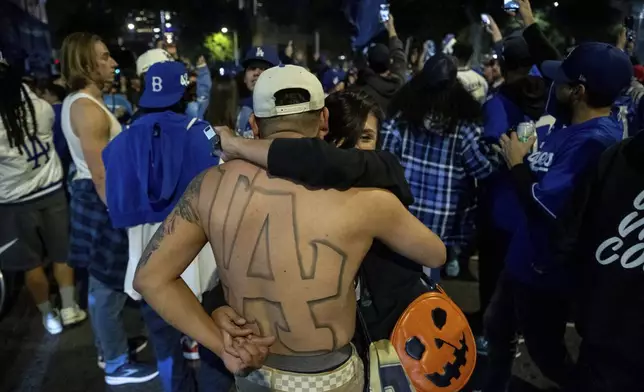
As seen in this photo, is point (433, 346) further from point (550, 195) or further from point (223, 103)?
point (223, 103)

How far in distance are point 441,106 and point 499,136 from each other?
0.46m

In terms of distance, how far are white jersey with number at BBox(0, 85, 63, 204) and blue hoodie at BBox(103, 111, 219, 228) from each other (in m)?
1.46

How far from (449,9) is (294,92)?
2376 cm

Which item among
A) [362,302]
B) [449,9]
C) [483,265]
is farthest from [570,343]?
[449,9]

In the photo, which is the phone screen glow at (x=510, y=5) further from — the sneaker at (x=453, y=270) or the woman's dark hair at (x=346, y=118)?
the sneaker at (x=453, y=270)

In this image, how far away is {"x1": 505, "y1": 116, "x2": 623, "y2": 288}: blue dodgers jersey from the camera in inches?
85.0

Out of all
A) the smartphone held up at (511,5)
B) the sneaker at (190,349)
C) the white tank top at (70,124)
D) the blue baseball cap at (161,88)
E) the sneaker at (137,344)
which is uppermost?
the smartphone held up at (511,5)

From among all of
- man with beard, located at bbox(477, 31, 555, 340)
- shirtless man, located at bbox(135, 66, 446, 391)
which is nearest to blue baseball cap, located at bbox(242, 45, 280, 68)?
man with beard, located at bbox(477, 31, 555, 340)

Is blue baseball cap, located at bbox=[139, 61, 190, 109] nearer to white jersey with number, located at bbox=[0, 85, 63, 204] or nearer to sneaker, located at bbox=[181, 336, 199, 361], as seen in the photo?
white jersey with number, located at bbox=[0, 85, 63, 204]

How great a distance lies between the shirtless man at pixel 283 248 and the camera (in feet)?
5.16

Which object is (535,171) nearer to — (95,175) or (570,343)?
(570,343)

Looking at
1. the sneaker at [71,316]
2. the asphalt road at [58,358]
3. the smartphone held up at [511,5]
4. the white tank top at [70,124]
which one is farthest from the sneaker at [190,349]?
the smartphone held up at [511,5]

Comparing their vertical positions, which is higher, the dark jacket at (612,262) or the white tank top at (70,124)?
the white tank top at (70,124)

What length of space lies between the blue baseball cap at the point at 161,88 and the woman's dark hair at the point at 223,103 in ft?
2.53
